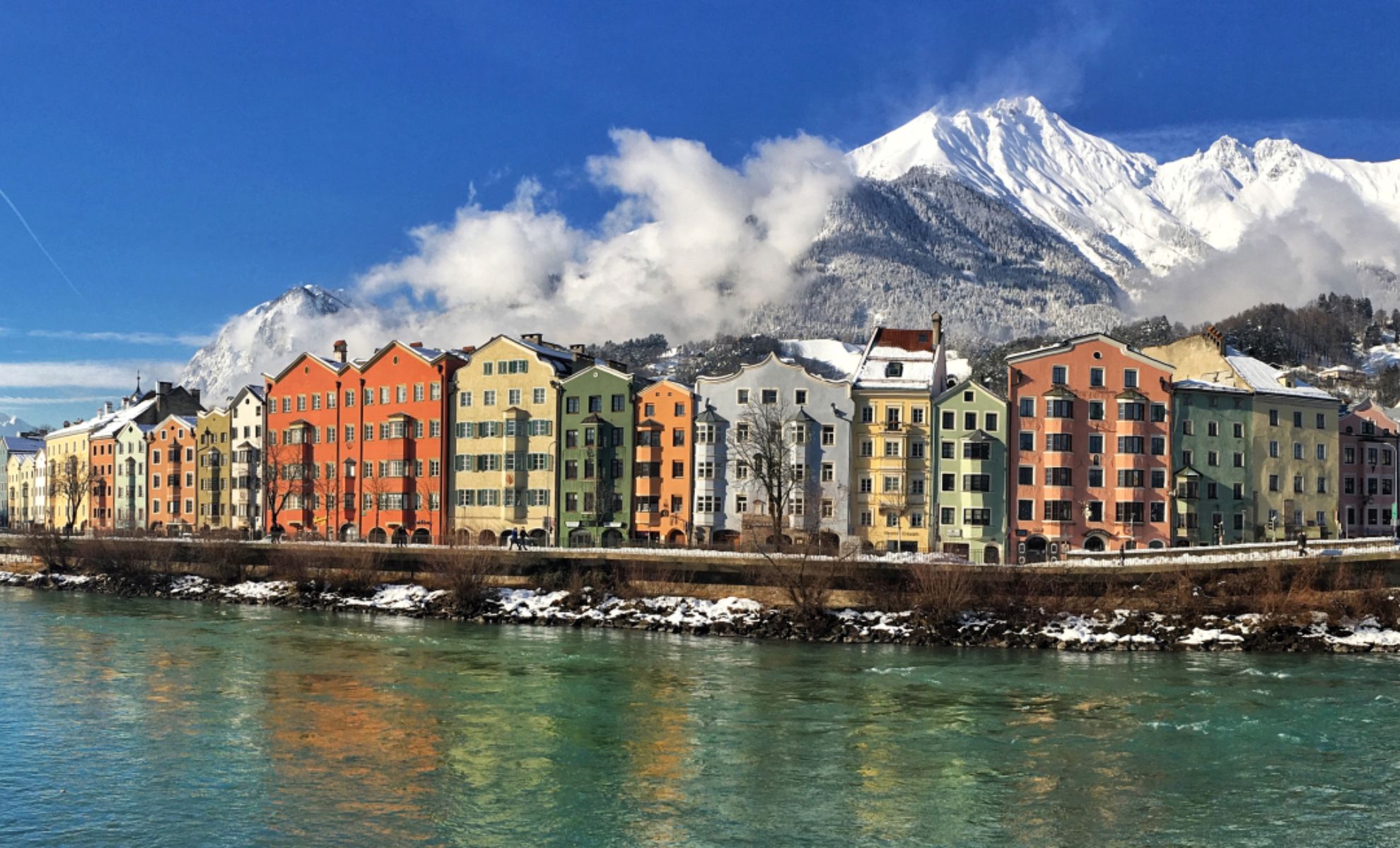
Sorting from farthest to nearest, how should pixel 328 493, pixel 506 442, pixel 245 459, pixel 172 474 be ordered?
pixel 172 474 < pixel 245 459 < pixel 328 493 < pixel 506 442

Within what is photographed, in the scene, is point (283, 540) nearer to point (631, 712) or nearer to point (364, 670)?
point (364, 670)

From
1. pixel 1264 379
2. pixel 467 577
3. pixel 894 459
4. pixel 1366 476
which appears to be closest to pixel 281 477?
pixel 467 577

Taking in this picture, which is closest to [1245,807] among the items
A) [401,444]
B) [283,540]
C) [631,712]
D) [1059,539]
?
[631,712]

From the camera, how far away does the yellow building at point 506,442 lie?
9444cm

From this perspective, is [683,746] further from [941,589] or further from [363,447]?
[363,447]

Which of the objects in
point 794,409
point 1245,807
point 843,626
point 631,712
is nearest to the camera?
point 1245,807

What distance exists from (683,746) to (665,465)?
5580cm

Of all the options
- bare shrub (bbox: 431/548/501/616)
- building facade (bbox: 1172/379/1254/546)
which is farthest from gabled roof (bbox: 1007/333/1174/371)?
bare shrub (bbox: 431/548/501/616)

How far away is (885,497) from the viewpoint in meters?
85.2

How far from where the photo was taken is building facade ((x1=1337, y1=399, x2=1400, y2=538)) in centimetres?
9031

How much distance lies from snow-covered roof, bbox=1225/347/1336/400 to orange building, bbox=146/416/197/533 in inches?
3649

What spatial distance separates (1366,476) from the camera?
301 ft

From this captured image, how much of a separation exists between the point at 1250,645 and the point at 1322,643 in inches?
113

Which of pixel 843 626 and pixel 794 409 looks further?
pixel 794 409
